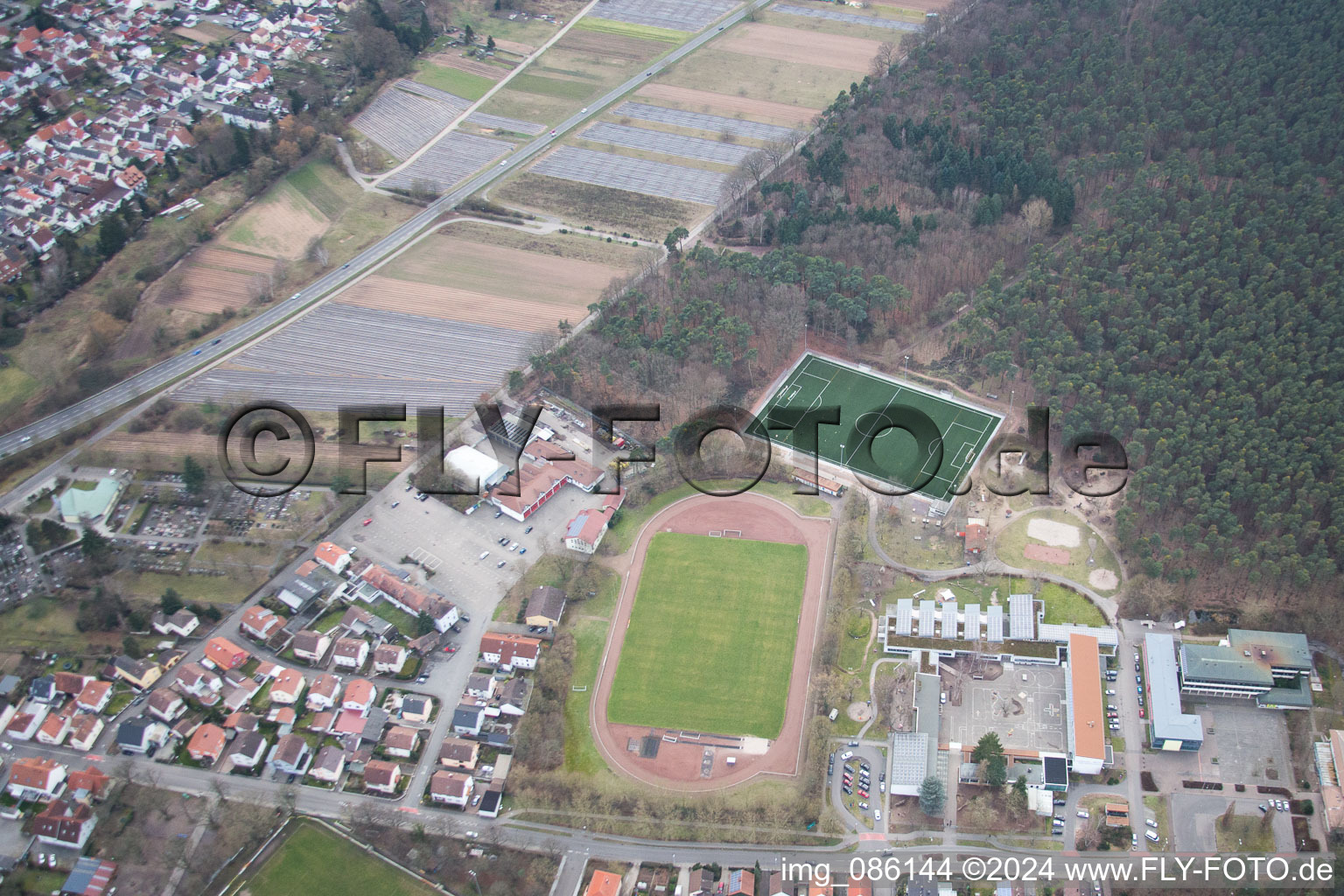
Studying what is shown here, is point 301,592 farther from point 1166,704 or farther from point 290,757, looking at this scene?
point 1166,704

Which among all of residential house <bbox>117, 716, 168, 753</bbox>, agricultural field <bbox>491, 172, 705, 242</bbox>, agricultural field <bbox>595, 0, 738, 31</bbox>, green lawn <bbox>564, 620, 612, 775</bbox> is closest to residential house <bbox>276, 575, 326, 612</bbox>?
residential house <bbox>117, 716, 168, 753</bbox>

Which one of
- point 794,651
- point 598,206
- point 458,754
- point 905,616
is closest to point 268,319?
point 598,206

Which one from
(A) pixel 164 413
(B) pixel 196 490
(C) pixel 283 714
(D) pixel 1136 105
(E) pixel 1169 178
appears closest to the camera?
(C) pixel 283 714

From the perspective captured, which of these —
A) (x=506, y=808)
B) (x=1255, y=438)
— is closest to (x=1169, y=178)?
(x=1255, y=438)

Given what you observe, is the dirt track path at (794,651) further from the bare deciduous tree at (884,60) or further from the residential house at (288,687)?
the bare deciduous tree at (884,60)

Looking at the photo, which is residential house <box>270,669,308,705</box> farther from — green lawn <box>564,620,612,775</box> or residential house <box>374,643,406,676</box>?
green lawn <box>564,620,612,775</box>

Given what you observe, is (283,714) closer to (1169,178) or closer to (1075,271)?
(1075,271)

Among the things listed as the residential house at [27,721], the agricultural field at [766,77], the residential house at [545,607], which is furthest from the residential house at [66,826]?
the agricultural field at [766,77]
